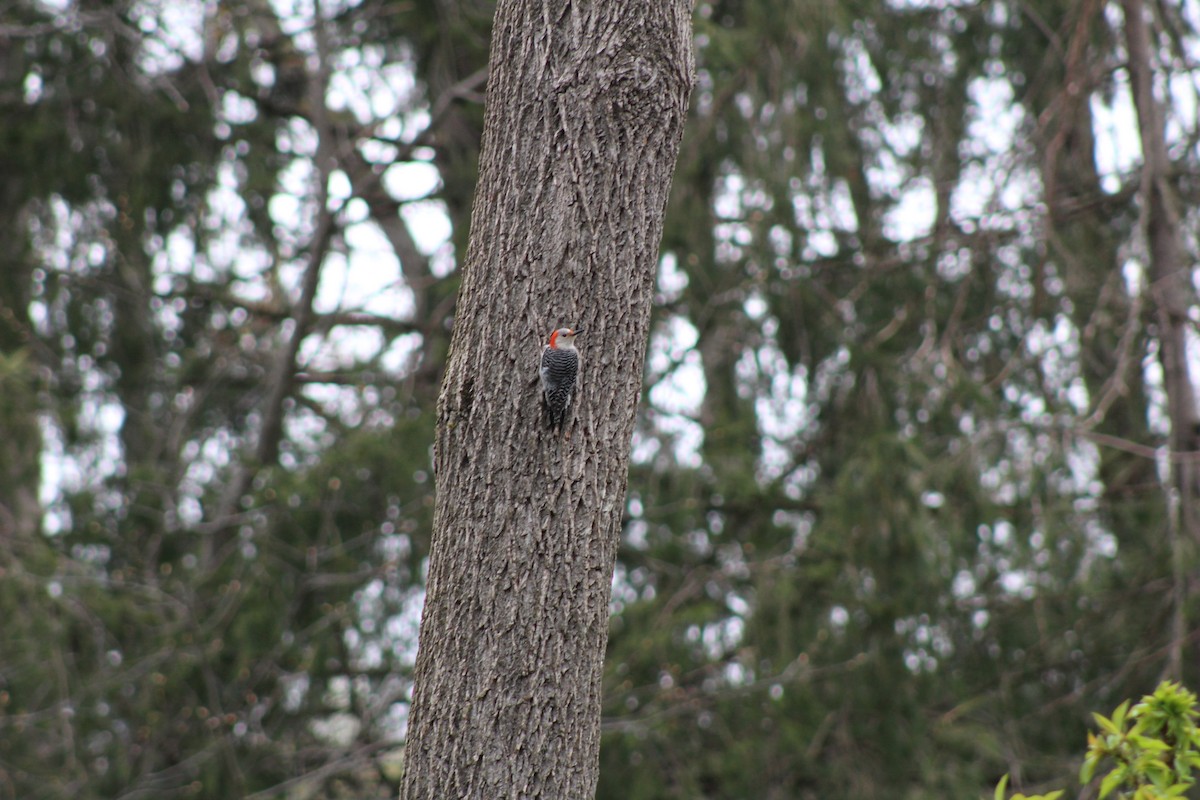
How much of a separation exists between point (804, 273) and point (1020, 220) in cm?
103

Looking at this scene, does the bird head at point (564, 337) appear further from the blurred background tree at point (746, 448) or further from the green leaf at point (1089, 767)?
the blurred background tree at point (746, 448)

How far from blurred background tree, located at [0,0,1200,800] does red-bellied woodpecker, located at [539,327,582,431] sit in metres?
3.01

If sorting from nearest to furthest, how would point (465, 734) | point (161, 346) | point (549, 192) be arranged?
point (465, 734) → point (549, 192) → point (161, 346)

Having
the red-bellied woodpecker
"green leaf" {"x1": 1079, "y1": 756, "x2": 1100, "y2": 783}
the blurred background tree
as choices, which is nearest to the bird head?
the red-bellied woodpecker

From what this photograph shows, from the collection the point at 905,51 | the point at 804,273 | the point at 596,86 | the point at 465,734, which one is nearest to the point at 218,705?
the point at 804,273

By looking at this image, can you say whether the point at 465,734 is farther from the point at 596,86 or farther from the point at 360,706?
the point at 360,706

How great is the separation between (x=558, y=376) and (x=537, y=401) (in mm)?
61

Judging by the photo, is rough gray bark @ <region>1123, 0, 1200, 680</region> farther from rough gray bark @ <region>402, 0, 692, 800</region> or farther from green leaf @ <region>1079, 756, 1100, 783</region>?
rough gray bark @ <region>402, 0, 692, 800</region>

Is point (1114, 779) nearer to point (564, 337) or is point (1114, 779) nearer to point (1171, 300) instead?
point (564, 337)

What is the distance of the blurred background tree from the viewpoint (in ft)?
17.9

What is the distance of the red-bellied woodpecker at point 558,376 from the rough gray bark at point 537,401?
21 mm

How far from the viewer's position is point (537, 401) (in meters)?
2.23

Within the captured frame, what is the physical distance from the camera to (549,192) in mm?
2324

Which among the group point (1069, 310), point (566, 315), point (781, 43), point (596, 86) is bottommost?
point (566, 315)
